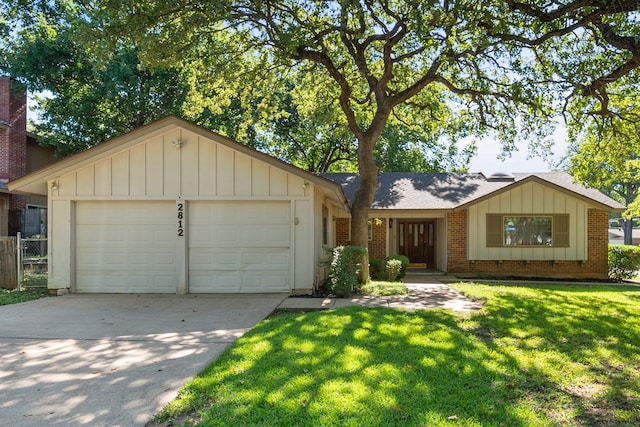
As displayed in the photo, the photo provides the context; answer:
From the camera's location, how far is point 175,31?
32.6 feet

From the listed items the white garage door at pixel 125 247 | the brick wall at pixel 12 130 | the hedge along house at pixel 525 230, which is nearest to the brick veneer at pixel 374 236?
the hedge along house at pixel 525 230

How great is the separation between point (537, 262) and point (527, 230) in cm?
121

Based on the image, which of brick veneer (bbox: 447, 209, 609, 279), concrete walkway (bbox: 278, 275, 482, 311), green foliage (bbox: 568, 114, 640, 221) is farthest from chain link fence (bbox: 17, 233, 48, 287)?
green foliage (bbox: 568, 114, 640, 221)

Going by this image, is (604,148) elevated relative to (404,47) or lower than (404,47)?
lower

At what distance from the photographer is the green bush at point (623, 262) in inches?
607

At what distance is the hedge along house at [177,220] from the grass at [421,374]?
311 centimetres

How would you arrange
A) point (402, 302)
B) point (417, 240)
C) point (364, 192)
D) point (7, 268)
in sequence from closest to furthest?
point (402, 302)
point (7, 268)
point (364, 192)
point (417, 240)

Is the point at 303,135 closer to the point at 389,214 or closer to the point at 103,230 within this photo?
the point at 389,214

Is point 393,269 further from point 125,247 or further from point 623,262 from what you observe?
point 623,262

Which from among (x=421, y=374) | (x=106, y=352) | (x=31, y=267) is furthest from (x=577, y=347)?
(x=31, y=267)

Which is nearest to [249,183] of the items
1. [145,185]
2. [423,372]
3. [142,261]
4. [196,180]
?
[196,180]

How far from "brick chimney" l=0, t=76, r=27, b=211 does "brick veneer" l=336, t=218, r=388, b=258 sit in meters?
12.8

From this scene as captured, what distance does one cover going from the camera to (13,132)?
57.6 feet

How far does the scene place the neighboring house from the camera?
16766 millimetres
